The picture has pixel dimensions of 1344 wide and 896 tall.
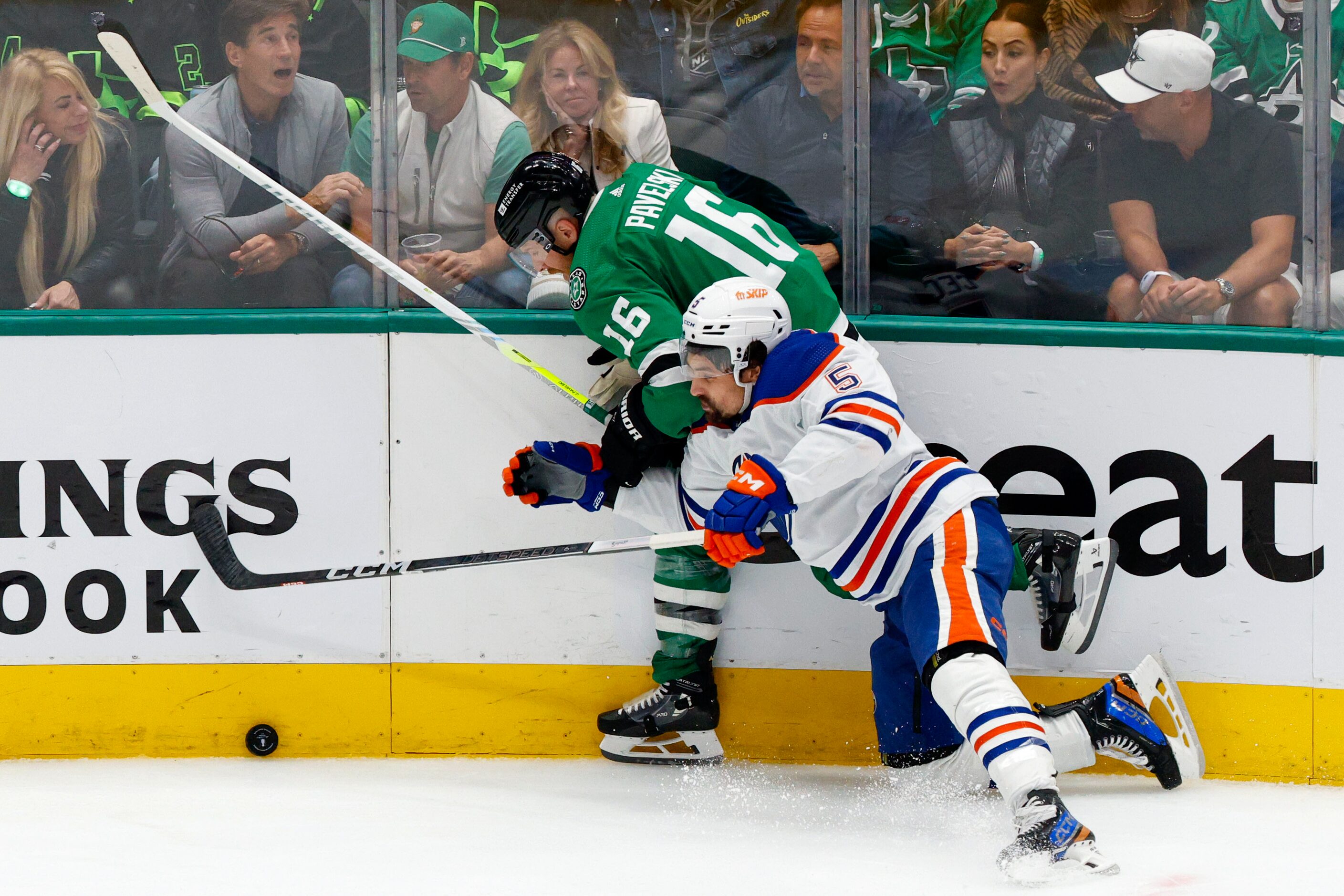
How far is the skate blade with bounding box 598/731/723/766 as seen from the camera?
2.97 metres

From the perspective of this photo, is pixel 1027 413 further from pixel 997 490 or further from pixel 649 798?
pixel 649 798

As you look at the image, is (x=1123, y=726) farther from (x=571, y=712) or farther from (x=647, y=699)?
(x=571, y=712)

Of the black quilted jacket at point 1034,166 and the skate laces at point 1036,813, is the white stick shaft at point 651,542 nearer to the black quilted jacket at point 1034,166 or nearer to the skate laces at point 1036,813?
the skate laces at point 1036,813

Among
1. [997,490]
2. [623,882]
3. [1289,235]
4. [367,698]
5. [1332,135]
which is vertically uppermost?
[1332,135]

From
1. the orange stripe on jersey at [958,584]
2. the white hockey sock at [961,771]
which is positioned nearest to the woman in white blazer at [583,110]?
the orange stripe on jersey at [958,584]

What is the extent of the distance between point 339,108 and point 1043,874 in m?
2.21

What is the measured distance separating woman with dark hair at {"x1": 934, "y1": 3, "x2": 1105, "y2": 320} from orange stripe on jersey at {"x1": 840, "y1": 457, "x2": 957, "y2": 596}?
585mm

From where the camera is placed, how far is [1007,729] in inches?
87.7

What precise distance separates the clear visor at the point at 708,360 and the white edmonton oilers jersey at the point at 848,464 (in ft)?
0.28

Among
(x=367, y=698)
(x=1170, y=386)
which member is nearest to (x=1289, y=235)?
(x=1170, y=386)

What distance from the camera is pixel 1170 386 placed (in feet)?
9.25

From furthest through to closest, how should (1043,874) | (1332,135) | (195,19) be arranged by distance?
1. (195,19)
2. (1332,135)
3. (1043,874)

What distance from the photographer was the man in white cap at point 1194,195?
2805mm

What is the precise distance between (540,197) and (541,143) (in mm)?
293
